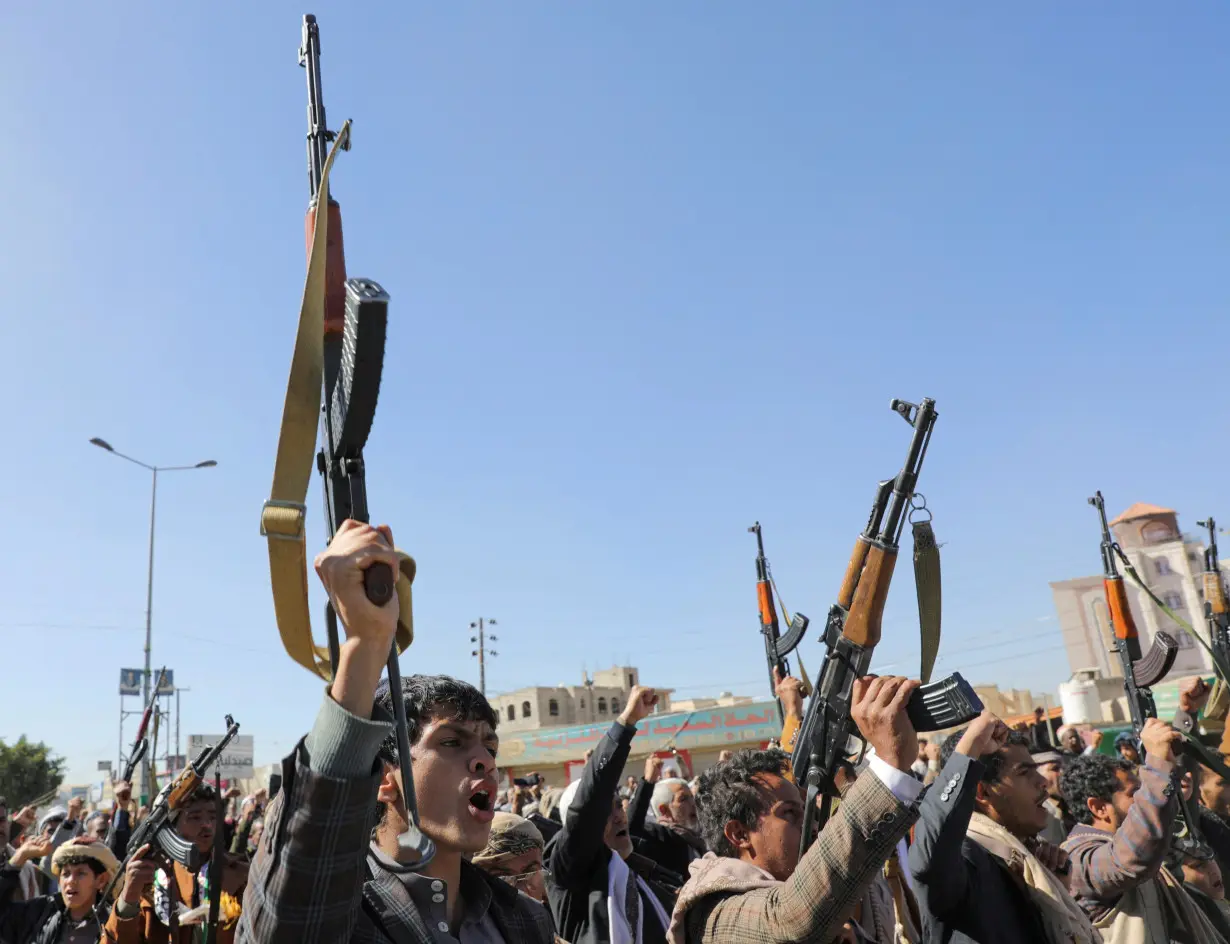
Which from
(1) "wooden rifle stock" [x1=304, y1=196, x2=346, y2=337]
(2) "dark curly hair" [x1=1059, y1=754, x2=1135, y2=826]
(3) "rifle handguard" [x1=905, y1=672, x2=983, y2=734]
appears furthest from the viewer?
(2) "dark curly hair" [x1=1059, y1=754, x2=1135, y2=826]

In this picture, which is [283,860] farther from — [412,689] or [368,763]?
[412,689]

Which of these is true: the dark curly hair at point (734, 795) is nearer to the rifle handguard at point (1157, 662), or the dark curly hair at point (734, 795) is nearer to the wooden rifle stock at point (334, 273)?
the wooden rifle stock at point (334, 273)

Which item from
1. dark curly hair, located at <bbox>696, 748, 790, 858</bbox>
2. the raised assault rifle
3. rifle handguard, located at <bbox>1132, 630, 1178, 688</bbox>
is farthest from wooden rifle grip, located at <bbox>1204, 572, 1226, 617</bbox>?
the raised assault rifle

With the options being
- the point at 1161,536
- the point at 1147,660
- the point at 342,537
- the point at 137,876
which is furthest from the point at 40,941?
the point at 1161,536

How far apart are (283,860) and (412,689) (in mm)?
1150

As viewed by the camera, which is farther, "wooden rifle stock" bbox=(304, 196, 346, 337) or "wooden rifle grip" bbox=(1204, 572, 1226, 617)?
"wooden rifle grip" bbox=(1204, 572, 1226, 617)

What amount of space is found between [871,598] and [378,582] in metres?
4.00

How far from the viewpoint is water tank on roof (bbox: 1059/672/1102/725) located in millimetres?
29938

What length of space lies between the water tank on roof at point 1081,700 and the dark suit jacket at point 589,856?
1139 inches

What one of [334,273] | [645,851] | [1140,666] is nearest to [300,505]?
[334,273]

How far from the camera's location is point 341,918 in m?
1.51

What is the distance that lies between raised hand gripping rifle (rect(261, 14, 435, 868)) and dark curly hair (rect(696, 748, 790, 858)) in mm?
2300

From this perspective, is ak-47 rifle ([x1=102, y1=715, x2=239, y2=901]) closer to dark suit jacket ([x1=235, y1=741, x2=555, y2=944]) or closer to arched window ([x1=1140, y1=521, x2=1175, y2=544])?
dark suit jacket ([x1=235, y1=741, x2=555, y2=944])

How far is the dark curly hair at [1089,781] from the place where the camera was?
17.2 ft
